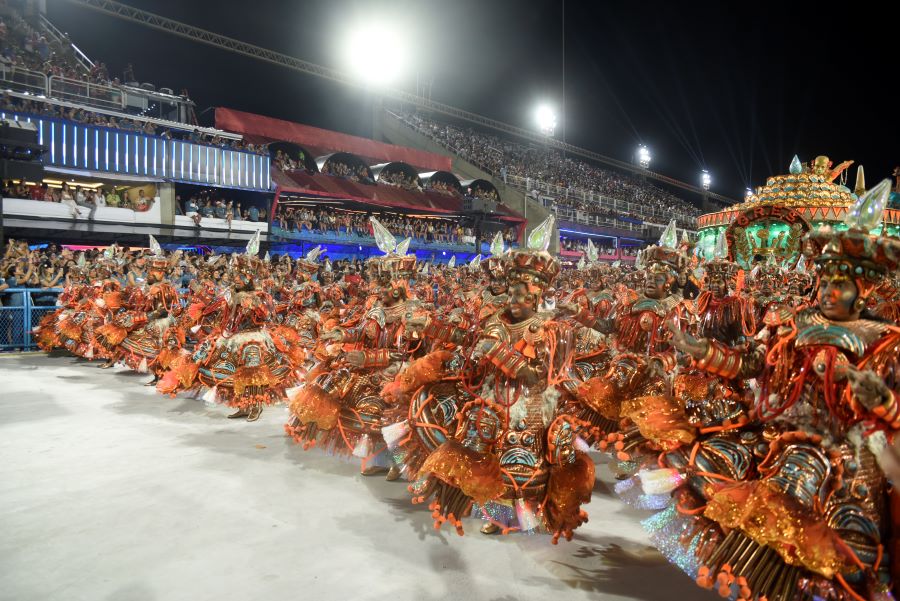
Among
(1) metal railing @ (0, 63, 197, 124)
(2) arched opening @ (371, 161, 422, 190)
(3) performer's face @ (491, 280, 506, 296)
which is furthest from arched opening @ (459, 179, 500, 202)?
(3) performer's face @ (491, 280, 506, 296)

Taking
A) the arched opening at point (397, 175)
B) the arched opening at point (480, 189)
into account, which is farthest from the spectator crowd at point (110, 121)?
the arched opening at point (480, 189)

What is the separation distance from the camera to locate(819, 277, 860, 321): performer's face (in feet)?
8.14

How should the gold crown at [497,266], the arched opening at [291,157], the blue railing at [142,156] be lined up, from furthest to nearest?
the arched opening at [291,157], the blue railing at [142,156], the gold crown at [497,266]

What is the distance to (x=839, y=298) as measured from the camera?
2.49 m

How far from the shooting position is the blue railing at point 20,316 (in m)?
11.5

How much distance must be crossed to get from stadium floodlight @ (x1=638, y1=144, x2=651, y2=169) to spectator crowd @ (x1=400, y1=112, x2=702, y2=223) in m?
6.66

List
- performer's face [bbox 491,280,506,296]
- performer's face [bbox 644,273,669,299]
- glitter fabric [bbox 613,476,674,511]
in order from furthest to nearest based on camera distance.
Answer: performer's face [bbox 491,280,506,296]
performer's face [bbox 644,273,669,299]
glitter fabric [bbox 613,476,674,511]

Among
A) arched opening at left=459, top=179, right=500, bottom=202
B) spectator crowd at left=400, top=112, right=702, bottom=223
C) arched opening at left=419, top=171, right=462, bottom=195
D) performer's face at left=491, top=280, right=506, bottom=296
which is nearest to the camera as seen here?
performer's face at left=491, top=280, right=506, bottom=296

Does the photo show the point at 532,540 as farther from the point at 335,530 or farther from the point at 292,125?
the point at 292,125

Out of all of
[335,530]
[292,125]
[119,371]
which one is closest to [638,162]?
[292,125]

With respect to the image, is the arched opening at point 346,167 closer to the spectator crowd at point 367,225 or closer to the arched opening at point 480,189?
the spectator crowd at point 367,225

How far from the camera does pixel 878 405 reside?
215 cm

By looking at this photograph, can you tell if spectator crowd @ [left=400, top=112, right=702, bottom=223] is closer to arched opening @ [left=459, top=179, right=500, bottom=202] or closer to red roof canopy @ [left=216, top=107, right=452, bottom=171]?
arched opening @ [left=459, top=179, right=500, bottom=202]

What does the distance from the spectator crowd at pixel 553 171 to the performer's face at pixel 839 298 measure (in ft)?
99.2
